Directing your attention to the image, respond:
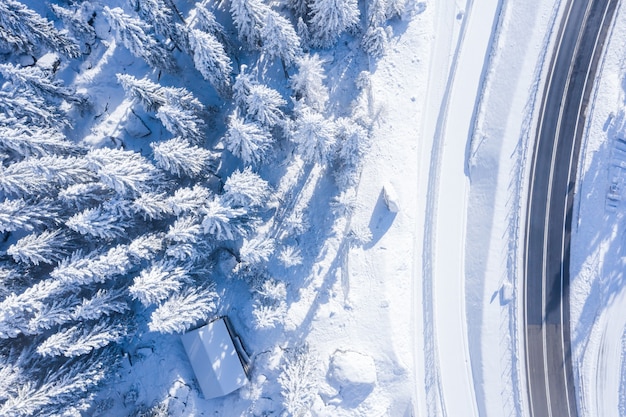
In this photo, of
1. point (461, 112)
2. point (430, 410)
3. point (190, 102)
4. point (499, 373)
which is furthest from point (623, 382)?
point (190, 102)

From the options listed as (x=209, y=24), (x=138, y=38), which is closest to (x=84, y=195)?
(x=138, y=38)

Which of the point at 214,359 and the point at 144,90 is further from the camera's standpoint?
the point at 214,359

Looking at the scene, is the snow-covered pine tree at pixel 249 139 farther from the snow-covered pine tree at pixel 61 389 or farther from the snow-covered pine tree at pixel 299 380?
the snow-covered pine tree at pixel 61 389

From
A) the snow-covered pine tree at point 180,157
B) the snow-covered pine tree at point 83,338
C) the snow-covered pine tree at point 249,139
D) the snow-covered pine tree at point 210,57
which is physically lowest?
the snow-covered pine tree at point 83,338

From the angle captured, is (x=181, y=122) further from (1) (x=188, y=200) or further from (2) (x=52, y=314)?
(2) (x=52, y=314)

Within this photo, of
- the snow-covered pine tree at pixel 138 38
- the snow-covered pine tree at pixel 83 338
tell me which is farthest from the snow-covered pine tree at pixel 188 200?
the snow-covered pine tree at pixel 138 38

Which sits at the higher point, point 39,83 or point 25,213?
point 39,83

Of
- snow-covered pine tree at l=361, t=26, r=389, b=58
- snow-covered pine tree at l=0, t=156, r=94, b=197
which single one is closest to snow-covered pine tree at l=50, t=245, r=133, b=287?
snow-covered pine tree at l=0, t=156, r=94, b=197
